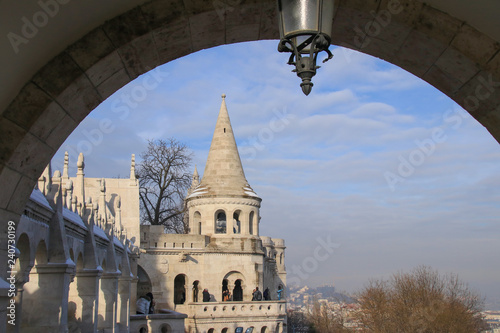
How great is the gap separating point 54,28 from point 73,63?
26cm

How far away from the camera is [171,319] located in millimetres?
25000

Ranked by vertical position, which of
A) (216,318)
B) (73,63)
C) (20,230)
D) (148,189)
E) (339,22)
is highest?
(148,189)

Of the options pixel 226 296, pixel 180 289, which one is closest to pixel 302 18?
pixel 226 296

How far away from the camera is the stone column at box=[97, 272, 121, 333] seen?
1659 cm

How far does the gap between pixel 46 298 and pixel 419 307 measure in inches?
873

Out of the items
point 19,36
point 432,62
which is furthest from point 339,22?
point 19,36

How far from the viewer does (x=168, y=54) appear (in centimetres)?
432

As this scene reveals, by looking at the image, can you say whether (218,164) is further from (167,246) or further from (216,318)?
(216,318)

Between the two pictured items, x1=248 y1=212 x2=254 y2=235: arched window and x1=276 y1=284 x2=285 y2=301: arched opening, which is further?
x1=276 y1=284 x2=285 y2=301: arched opening

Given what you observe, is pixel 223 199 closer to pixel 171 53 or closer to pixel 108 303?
pixel 108 303

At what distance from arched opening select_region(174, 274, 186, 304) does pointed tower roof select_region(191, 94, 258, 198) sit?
199 inches

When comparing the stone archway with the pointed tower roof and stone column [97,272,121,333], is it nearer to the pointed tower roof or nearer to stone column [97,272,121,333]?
stone column [97,272,121,333]

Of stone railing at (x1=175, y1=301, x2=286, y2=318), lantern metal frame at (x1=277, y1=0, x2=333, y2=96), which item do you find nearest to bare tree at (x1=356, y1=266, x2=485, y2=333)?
stone railing at (x1=175, y1=301, x2=286, y2=318)

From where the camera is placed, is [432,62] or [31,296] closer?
[432,62]
